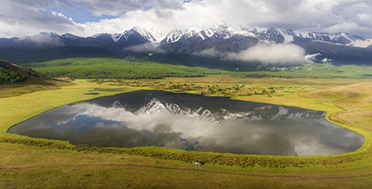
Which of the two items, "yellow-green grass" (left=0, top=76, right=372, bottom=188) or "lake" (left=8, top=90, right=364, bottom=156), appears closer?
"yellow-green grass" (left=0, top=76, right=372, bottom=188)

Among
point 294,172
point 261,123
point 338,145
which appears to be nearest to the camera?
point 294,172

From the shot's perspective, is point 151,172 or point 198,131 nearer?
point 151,172

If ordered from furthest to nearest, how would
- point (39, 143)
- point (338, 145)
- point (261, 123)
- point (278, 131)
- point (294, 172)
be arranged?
point (261, 123) → point (278, 131) → point (338, 145) → point (39, 143) → point (294, 172)

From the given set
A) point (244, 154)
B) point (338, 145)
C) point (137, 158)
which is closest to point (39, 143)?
point (137, 158)

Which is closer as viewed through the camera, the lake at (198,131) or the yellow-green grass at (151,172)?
the yellow-green grass at (151,172)

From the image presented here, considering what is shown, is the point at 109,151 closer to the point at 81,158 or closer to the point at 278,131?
the point at 81,158

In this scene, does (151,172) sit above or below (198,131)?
above

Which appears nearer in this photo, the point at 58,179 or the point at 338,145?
the point at 58,179

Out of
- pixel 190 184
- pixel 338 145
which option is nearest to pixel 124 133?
pixel 190 184
